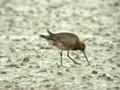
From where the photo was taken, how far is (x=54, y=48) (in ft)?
33.9

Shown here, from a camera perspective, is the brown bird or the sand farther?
the brown bird

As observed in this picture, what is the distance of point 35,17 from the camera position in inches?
521

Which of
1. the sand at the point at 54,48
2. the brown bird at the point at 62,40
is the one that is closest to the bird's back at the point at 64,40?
the brown bird at the point at 62,40

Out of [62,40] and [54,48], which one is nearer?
[62,40]

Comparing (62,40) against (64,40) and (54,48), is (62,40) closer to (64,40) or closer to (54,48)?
(64,40)

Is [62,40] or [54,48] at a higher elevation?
[62,40]

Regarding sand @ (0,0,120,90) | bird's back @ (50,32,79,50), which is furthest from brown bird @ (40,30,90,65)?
sand @ (0,0,120,90)

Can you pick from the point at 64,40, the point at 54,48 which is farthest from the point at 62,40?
the point at 54,48

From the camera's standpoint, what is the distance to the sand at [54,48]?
7.94 meters

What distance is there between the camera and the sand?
7941 millimetres

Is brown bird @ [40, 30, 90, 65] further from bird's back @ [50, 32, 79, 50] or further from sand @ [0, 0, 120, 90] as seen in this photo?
sand @ [0, 0, 120, 90]

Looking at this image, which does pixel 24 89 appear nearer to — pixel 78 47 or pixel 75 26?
pixel 78 47

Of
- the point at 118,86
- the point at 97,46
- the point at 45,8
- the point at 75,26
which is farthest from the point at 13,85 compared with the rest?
the point at 45,8

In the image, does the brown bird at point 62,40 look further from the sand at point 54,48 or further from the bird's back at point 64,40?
the sand at point 54,48
